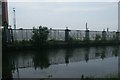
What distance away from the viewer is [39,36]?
17.4 metres

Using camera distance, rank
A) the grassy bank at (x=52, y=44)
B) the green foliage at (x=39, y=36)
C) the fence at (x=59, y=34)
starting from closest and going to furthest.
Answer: the grassy bank at (x=52, y=44) → the green foliage at (x=39, y=36) → the fence at (x=59, y=34)

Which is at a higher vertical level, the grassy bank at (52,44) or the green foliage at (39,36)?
the green foliage at (39,36)

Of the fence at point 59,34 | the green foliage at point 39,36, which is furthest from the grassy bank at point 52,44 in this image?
the fence at point 59,34

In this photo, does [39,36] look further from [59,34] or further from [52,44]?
[59,34]

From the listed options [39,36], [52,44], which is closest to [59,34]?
[52,44]

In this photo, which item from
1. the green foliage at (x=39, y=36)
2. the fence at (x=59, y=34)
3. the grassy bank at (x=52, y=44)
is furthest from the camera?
the fence at (x=59, y=34)

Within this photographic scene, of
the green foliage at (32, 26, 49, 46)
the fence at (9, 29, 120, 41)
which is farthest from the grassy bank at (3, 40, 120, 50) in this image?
the fence at (9, 29, 120, 41)

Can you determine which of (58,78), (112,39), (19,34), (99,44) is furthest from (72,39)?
(58,78)

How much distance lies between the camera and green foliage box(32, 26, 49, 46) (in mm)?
17083

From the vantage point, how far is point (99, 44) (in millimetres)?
22047

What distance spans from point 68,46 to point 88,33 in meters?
5.26

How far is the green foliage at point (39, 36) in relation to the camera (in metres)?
17.1

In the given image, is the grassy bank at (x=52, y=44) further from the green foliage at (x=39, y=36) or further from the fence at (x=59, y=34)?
the fence at (x=59, y=34)

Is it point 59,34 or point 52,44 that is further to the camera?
point 59,34
